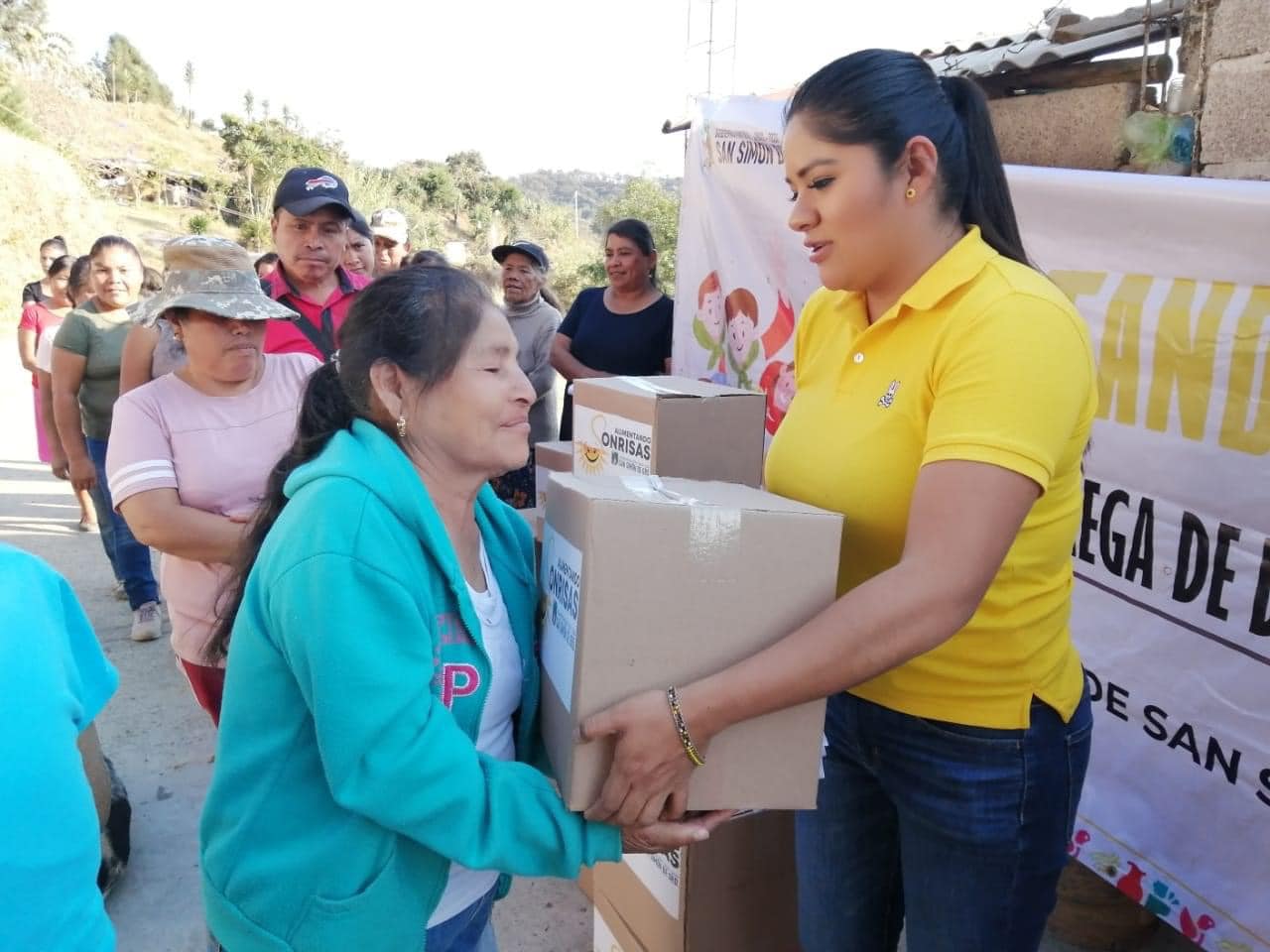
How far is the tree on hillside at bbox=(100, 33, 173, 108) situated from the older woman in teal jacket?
69.7 m

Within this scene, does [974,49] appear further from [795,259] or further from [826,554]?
[826,554]

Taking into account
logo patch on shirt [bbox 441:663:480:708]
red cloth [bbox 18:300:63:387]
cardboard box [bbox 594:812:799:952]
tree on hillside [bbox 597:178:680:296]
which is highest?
tree on hillside [bbox 597:178:680:296]

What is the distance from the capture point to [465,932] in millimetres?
1395

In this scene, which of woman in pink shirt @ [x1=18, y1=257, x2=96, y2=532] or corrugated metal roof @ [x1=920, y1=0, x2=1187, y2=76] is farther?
woman in pink shirt @ [x1=18, y1=257, x2=96, y2=532]

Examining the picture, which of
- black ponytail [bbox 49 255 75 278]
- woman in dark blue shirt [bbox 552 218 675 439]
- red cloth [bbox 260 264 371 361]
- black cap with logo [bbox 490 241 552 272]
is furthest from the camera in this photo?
black ponytail [bbox 49 255 75 278]

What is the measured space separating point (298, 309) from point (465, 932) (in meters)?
2.46

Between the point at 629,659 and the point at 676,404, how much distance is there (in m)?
0.68

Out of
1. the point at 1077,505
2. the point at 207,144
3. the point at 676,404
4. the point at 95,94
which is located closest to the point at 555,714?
the point at 676,404

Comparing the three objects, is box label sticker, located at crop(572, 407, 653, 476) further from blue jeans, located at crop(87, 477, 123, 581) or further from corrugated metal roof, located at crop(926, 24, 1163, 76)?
blue jeans, located at crop(87, 477, 123, 581)

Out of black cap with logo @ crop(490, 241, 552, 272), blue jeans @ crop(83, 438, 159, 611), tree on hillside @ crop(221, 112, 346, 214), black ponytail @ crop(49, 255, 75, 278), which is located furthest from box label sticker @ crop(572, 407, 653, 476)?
tree on hillside @ crop(221, 112, 346, 214)

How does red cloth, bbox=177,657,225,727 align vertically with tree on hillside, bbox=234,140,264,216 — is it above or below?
below

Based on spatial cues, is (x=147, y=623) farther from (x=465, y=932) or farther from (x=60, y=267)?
(x=465, y=932)

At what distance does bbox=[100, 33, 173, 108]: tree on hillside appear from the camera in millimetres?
59781

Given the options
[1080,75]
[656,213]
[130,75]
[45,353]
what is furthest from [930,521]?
[130,75]
